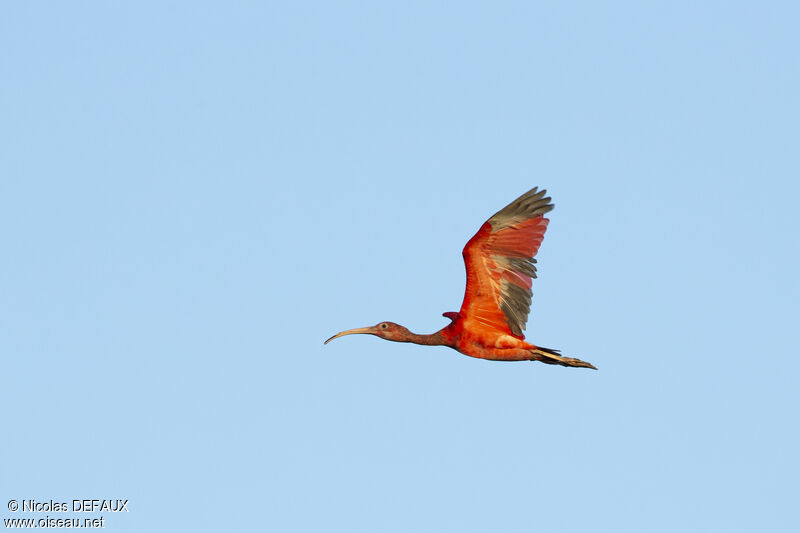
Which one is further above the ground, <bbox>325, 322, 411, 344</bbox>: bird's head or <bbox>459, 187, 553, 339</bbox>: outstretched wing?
<bbox>459, 187, 553, 339</bbox>: outstretched wing

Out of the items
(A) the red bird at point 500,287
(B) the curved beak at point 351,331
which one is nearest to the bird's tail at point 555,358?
(A) the red bird at point 500,287

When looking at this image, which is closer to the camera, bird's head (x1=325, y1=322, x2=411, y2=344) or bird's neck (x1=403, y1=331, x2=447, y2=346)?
bird's neck (x1=403, y1=331, x2=447, y2=346)

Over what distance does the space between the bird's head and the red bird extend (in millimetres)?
986

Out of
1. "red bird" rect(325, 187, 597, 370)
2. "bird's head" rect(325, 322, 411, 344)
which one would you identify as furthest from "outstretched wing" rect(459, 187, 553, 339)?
"bird's head" rect(325, 322, 411, 344)

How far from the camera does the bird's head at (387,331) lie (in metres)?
48.4

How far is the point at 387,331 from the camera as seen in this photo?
48.6 m

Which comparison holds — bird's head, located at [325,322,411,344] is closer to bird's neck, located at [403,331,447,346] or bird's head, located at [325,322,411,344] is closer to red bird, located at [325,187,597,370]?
bird's neck, located at [403,331,447,346]

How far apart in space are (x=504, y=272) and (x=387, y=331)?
380 cm

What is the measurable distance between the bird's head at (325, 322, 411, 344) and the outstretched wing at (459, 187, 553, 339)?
1.90 m

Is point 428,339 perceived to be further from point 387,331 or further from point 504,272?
point 504,272

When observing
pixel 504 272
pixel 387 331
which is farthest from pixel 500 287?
pixel 387 331

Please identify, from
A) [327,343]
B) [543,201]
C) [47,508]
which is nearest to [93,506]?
[47,508]

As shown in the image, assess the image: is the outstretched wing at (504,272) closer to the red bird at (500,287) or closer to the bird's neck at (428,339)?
the red bird at (500,287)

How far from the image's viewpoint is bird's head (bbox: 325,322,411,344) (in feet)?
159
